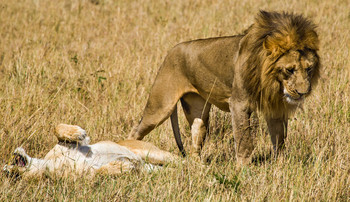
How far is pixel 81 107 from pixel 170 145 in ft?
4.17

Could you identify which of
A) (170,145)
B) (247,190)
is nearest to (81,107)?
(170,145)

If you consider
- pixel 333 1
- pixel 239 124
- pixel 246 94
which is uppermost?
pixel 333 1

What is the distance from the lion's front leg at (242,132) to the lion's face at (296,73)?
1.47 feet

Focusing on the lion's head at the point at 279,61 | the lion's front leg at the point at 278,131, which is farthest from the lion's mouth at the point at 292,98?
the lion's front leg at the point at 278,131

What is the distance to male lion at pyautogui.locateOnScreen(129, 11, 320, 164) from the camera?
3.57 m

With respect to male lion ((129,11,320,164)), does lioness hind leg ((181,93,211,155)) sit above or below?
below

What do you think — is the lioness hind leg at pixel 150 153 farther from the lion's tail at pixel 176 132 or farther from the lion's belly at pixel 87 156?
the lion's tail at pixel 176 132

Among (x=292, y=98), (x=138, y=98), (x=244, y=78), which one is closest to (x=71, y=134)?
(x=244, y=78)

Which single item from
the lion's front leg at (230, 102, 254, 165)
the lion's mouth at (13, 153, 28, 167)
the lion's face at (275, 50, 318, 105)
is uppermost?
the lion's face at (275, 50, 318, 105)

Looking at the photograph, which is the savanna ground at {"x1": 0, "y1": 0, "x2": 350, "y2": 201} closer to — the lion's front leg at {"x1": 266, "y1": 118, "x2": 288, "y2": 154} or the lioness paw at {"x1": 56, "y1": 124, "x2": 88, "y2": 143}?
the lion's front leg at {"x1": 266, "y1": 118, "x2": 288, "y2": 154}

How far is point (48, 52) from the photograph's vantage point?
7.24 metres

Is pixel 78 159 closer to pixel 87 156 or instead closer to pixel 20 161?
pixel 87 156

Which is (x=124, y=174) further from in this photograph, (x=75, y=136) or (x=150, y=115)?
(x=150, y=115)

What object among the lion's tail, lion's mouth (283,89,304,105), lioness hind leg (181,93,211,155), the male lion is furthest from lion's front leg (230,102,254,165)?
lioness hind leg (181,93,211,155)
